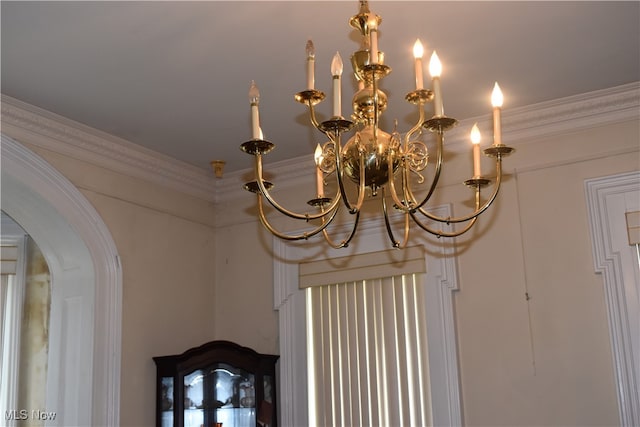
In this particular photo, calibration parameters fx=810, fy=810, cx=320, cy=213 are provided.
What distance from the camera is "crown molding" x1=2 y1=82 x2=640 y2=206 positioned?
4242mm

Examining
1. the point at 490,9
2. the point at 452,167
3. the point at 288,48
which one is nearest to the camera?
the point at 490,9

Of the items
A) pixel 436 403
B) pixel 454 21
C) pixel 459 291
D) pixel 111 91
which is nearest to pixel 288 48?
pixel 454 21

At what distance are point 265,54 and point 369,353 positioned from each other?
198 centimetres

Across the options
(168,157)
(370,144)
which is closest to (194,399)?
(168,157)

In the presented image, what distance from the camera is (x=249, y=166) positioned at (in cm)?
533

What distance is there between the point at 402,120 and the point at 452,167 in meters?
0.46

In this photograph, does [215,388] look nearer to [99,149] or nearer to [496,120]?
[99,149]

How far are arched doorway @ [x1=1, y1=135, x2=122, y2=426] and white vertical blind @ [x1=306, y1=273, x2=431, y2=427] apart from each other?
1215mm

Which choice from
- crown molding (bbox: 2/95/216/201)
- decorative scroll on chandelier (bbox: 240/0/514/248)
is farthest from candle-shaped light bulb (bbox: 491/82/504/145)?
crown molding (bbox: 2/95/216/201)

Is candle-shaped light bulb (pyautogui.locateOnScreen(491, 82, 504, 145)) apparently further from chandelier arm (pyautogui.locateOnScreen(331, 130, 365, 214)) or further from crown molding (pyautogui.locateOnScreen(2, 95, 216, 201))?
crown molding (pyautogui.locateOnScreen(2, 95, 216, 201))

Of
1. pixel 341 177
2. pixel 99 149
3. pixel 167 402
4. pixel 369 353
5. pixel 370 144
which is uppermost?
pixel 99 149

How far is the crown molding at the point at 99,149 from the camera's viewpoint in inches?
167

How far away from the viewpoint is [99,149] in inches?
185

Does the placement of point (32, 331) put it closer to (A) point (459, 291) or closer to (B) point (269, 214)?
(B) point (269, 214)
